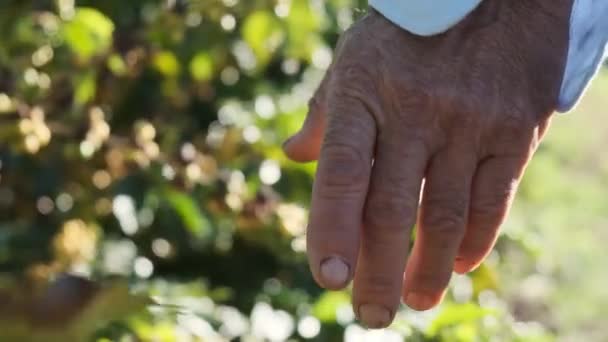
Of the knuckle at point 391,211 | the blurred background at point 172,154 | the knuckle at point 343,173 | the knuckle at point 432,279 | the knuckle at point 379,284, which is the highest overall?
the knuckle at point 343,173

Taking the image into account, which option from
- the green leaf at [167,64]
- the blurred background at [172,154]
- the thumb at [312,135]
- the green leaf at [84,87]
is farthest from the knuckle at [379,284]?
the green leaf at [167,64]

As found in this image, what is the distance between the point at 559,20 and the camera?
4.52ft

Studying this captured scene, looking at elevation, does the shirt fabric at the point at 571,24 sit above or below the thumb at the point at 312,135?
above

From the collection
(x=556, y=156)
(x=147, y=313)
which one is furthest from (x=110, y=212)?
(x=556, y=156)

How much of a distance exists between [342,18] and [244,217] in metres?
0.42

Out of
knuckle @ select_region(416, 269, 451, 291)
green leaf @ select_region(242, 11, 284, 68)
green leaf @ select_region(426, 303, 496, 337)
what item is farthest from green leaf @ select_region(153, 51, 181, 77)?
knuckle @ select_region(416, 269, 451, 291)

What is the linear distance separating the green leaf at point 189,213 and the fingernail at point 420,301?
78cm

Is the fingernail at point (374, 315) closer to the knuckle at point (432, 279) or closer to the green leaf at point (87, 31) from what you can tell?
the knuckle at point (432, 279)

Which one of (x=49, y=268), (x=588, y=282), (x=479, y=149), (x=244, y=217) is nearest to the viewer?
(x=479, y=149)

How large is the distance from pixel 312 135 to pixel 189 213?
64 cm

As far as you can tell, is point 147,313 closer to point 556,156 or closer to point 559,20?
point 559,20

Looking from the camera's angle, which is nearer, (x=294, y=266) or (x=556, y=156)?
(x=294, y=266)

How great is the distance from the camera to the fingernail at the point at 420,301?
1.32 m

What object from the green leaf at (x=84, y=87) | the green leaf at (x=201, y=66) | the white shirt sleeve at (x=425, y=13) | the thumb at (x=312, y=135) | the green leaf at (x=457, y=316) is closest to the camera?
the white shirt sleeve at (x=425, y=13)
